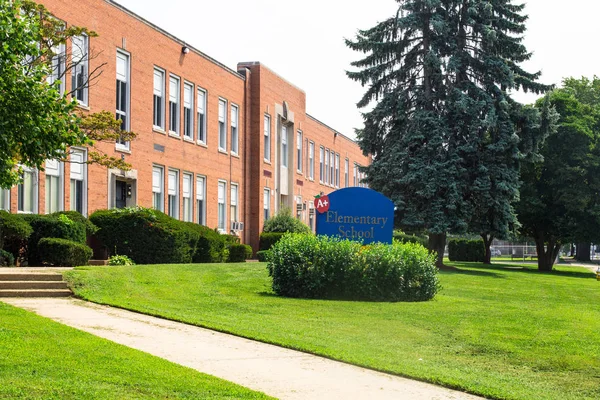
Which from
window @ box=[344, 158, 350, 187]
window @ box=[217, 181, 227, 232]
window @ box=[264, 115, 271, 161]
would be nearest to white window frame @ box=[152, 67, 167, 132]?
window @ box=[217, 181, 227, 232]

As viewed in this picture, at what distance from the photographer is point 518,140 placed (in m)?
35.9

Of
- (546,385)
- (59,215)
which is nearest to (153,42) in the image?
(59,215)

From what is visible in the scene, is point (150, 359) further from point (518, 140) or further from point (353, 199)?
point (518, 140)

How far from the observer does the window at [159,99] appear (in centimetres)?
3020

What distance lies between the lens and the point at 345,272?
17422 mm

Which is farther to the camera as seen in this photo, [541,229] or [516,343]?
[541,229]

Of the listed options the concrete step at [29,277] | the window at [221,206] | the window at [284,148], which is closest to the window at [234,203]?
the window at [221,206]

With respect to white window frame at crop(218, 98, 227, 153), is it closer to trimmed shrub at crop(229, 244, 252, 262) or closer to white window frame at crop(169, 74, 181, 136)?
white window frame at crop(169, 74, 181, 136)

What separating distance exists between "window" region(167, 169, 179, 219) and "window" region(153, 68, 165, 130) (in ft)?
6.91

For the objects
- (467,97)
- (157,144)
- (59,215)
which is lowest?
(59,215)

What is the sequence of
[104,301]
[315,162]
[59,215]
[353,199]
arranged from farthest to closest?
[315,162], [59,215], [353,199], [104,301]

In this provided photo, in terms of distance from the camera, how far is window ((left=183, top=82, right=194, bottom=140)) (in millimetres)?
32688

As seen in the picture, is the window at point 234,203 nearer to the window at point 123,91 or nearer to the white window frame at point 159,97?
the white window frame at point 159,97

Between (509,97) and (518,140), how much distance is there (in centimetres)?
260
